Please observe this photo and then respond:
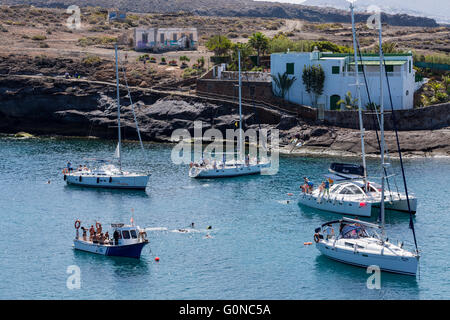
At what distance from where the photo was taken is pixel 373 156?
97250mm

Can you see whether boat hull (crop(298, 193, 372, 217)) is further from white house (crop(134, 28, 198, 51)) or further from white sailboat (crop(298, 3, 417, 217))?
white house (crop(134, 28, 198, 51))

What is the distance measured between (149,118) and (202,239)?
5646cm

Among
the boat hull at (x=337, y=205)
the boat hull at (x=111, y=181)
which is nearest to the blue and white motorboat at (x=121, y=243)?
the boat hull at (x=337, y=205)

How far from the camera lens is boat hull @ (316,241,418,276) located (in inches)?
2083

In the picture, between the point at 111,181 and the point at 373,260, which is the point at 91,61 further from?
the point at 373,260

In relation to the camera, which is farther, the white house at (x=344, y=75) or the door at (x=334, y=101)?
the door at (x=334, y=101)

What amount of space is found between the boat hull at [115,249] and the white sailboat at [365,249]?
13.9 meters

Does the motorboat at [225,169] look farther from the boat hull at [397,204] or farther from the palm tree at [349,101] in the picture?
the palm tree at [349,101]

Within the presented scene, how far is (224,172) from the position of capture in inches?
3447

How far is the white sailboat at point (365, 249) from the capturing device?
5309 centimetres

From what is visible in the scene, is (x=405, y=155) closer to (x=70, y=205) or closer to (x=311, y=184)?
(x=311, y=184)

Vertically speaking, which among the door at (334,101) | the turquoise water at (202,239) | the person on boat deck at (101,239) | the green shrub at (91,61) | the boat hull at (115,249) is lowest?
the turquoise water at (202,239)

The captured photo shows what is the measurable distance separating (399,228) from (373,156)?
32679mm

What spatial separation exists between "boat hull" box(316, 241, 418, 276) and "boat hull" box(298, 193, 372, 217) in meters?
12.4
